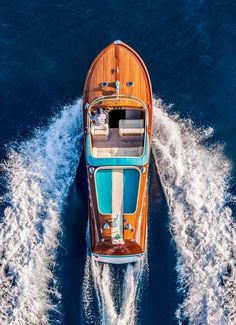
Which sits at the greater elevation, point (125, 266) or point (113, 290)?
point (125, 266)

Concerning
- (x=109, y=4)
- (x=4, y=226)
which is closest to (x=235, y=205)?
(x=4, y=226)

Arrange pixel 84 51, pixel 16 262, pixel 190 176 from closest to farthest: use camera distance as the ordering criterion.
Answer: pixel 16 262, pixel 190 176, pixel 84 51

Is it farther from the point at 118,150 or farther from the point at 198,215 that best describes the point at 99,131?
the point at 198,215

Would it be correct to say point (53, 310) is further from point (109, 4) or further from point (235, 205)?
point (109, 4)

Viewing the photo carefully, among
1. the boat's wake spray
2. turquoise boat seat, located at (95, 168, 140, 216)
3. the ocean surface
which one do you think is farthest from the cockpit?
the boat's wake spray

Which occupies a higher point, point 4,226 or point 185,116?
point 185,116

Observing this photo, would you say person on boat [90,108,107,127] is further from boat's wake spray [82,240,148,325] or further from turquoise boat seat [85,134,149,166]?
boat's wake spray [82,240,148,325]

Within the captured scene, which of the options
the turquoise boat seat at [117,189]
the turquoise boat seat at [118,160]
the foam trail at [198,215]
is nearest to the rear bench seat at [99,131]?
the turquoise boat seat at [118,160]

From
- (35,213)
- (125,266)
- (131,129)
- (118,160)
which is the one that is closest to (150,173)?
(131,129)
